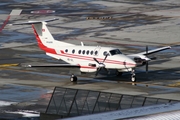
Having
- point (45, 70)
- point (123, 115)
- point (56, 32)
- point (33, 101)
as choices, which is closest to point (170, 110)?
point (123, 115)

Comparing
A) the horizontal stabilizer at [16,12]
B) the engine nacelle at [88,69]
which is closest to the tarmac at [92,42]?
the horizontal stabilizer at [16,12]

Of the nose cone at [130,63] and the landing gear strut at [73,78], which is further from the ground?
the nose cone at [130,63]

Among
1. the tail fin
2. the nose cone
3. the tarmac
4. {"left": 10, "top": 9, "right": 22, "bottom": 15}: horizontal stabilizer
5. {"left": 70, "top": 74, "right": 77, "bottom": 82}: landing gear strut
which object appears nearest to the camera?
the tarmac

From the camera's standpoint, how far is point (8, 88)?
53.0 meters

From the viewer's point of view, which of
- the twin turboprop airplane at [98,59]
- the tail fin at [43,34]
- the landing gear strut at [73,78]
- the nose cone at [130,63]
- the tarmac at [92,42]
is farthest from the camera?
the tail fin at [43,34]

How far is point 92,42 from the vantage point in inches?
2859

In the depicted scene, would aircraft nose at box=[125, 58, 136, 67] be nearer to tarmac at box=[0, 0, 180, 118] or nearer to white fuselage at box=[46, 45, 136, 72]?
white fuselage at box=[46, 45, 136, 72]

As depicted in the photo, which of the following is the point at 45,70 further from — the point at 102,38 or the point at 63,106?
the point at 63,106

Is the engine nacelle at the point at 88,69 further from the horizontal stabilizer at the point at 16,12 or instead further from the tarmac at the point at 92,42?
the horizontal stabilizer at the point at 16,12

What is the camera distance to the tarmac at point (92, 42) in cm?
5197

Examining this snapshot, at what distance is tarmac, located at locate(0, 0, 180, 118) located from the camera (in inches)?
2046

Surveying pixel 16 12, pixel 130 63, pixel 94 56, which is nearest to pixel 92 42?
pixel 94 56

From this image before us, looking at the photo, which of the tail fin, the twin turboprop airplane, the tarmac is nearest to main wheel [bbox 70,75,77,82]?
the twin turboprop airplane

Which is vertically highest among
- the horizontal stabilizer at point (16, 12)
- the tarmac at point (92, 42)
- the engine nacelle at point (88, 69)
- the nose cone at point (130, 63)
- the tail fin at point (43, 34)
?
the tail fin at point (43, 34)
